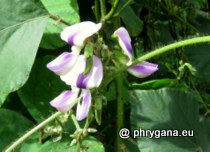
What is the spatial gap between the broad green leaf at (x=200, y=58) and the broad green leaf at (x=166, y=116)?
0.23 meters

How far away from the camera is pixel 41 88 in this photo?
0.83 meters

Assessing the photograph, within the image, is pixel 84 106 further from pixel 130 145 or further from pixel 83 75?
pixel 130 145

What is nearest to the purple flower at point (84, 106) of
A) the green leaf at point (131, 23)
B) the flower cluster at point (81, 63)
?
the flower cluster at point (81, 63)

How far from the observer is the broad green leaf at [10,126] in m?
0.76

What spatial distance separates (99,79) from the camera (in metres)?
0.55

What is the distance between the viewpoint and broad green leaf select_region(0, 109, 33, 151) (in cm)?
76

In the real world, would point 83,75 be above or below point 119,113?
A: above

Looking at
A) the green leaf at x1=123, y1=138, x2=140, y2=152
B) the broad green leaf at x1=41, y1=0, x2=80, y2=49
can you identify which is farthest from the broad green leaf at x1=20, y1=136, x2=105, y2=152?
the broad green leaf at x1=41, y1=0, x2=80, y2=49

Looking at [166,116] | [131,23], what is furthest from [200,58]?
[166,116]

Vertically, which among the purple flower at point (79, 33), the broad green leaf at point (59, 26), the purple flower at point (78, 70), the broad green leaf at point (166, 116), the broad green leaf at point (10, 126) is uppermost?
the purple flower at point (79, 33)

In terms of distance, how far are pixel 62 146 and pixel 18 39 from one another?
0.21 metres

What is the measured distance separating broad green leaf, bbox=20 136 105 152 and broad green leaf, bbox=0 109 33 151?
0.03 meters

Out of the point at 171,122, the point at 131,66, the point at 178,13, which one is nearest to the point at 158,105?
the point at 171,122

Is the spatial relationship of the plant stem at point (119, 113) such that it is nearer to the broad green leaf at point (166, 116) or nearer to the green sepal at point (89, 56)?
the broad green leaf at point (166, 116)
